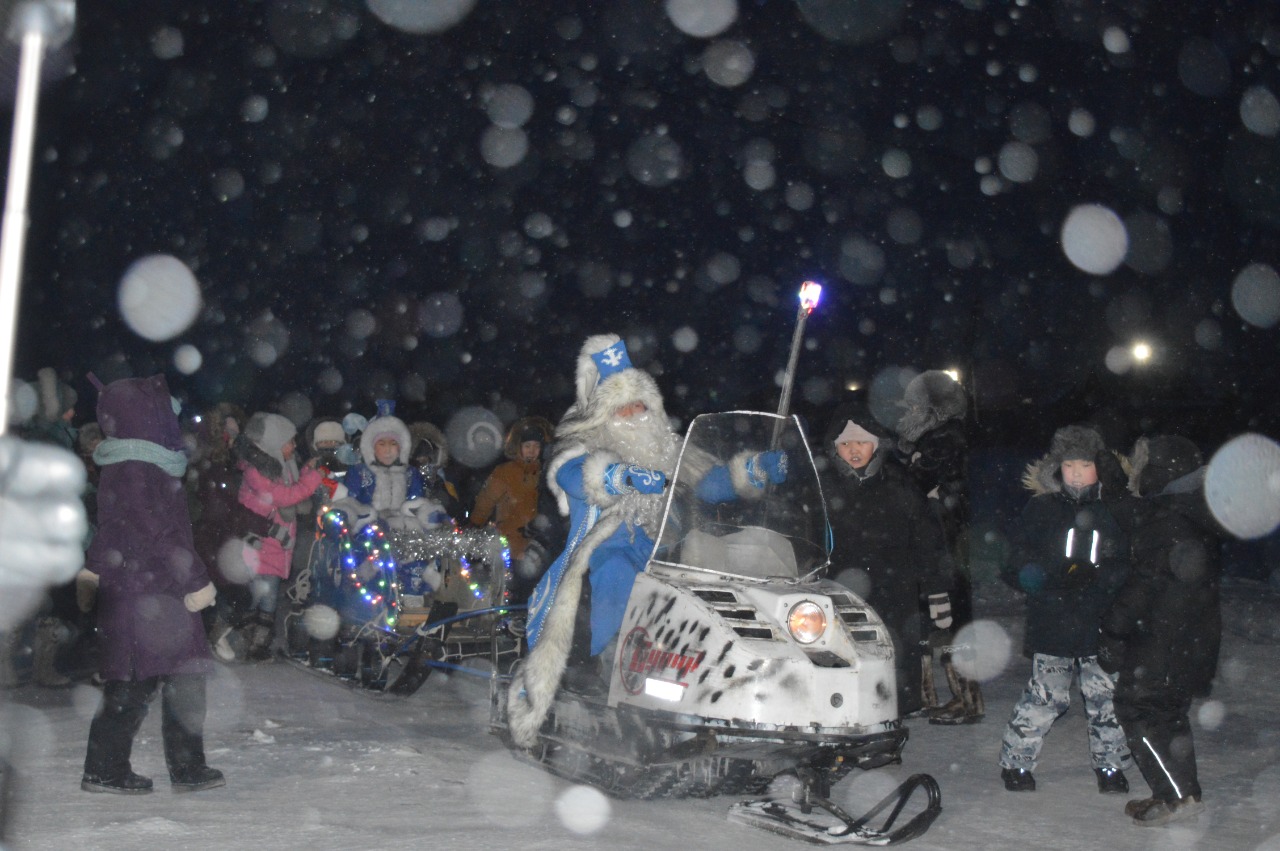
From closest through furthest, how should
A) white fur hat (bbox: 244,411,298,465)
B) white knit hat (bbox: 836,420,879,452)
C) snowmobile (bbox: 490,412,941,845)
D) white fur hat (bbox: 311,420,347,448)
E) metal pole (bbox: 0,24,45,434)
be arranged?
metal pole (bbox: 0,24,45,434) → snowmobile (bbox: 490,412,941,845) → white knit hat (bbox: 836,420,879,452) → white fur hat (bbox: 244,411,298,465) → white fur hat (bbox: 311,420,347,448)

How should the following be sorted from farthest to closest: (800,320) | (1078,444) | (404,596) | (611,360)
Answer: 1. (404,596)
2. (611,360)
3. (1078,444)
4. (800,320)

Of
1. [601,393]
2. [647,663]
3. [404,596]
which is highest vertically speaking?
[601,393]

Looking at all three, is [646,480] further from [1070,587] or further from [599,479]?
[1070,587]

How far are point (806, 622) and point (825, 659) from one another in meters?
0.17

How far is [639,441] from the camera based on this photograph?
5.60 m

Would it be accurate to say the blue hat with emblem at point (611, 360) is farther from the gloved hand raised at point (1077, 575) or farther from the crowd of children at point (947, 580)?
the gloved hand raised at point (1077, 575)

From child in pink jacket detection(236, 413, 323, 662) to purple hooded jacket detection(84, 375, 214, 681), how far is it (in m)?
3.78

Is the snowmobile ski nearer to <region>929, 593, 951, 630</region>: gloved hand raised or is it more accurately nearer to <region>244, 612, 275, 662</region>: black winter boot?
<region>929, 593, 951, 630</region>: gloved hand raised

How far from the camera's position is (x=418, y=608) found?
775 centimetres

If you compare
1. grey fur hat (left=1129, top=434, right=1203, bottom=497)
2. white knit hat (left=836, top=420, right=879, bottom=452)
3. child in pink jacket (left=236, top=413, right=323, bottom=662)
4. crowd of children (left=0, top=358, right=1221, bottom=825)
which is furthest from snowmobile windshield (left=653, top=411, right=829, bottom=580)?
child in pink jacket (left=236, top=413, right=323, bottom=662)

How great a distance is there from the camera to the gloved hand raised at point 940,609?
695cm

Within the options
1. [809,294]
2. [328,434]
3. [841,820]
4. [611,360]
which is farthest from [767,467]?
[328,434]

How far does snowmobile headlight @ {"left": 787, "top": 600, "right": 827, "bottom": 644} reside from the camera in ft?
14.9

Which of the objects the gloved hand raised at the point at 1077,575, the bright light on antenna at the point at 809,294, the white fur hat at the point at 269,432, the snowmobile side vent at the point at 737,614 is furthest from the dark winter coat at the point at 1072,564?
the white fur hat at the point at 269,432
